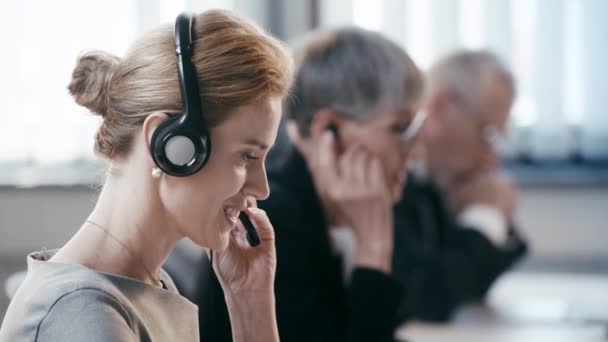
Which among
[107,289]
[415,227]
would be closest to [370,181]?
[415,227]

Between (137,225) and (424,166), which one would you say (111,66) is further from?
(424,166)

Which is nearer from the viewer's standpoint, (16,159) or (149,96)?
(149,96)

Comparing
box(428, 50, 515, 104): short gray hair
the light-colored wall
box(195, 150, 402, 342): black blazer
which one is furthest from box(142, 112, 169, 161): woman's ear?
the light-colored wall

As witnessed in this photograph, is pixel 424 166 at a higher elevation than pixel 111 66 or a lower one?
lower

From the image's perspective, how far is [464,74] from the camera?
2.35 metres

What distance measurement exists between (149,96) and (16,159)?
17 centimetres

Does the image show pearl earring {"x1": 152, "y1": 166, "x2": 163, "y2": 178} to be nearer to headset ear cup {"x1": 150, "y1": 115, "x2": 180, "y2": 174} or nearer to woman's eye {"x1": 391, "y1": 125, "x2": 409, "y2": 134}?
headset ear cup {"x1": 150, "y1": 115, "x2": 180, "y2": 174}

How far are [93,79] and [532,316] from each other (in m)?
1.32

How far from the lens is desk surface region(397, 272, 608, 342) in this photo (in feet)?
5.18

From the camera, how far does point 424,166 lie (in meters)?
2.38

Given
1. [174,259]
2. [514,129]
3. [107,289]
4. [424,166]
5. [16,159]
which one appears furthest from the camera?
[514,129]

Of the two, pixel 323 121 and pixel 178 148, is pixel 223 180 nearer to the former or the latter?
pixel 178 148

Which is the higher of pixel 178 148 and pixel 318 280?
pixel 178 148

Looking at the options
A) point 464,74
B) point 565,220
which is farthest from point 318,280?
point 565,220
